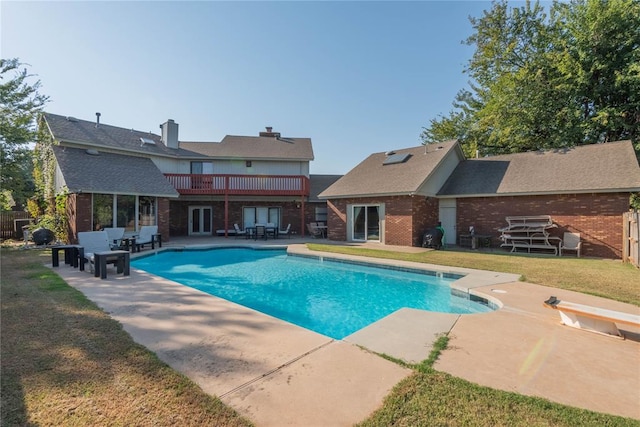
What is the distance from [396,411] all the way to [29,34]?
43.0 ft

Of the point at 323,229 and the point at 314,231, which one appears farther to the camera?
the point at 323,229

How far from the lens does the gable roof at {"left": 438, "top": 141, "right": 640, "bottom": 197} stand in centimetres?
1152

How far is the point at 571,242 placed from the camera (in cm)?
1198

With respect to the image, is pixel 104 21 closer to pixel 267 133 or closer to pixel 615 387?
pixel 615 387

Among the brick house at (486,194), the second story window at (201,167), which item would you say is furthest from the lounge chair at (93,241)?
the second story window at (201,167)

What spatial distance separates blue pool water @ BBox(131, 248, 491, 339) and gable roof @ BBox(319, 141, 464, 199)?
5.23 meters

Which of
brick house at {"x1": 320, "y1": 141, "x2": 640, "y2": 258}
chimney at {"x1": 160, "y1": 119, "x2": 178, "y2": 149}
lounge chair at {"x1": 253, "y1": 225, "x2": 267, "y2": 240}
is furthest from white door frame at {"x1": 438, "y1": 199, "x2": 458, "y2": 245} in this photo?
chimney at {"x1": 160, "y1": 119, "x2": 178, "y2": 149}

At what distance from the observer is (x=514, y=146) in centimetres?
2036

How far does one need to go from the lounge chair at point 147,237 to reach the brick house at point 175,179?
1.78 metres

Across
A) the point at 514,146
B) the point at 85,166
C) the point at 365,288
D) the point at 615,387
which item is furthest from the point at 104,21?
the point at 514,146

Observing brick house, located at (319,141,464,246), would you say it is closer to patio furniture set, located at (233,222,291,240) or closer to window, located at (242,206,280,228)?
patio furniture set, located at (233,222,291,240)

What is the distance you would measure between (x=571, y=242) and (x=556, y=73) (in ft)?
38.5

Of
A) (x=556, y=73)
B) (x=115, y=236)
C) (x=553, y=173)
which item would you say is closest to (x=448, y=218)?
(x=553, y=173)

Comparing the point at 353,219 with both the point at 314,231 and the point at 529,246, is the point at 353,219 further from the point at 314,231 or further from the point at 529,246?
the point at 529,246
